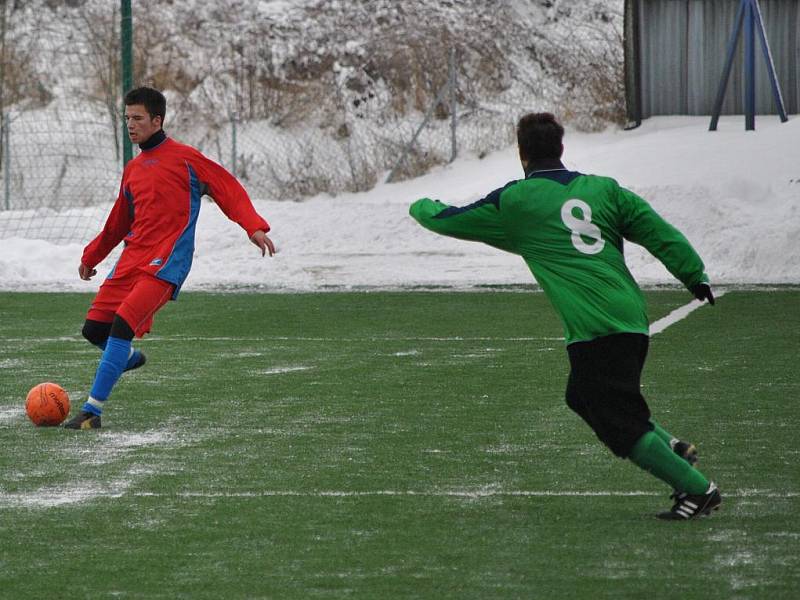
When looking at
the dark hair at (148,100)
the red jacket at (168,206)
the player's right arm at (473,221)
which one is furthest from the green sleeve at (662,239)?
the dark hair at (148,100)

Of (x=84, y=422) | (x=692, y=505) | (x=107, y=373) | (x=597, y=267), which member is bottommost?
(x=84, y=422)

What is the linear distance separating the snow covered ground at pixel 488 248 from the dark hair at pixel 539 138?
1147 cm

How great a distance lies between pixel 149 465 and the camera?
6879 mm

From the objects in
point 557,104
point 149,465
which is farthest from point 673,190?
point 149,465

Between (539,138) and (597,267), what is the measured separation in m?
0.52

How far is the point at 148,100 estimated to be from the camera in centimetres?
809

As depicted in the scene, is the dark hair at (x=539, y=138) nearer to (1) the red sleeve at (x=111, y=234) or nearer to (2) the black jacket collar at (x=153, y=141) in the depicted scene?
(2) the black jacket collar at (x=153, y=141)

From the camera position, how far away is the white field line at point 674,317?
12.7 meters

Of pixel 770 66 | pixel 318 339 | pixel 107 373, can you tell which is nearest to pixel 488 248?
pixel 770 66

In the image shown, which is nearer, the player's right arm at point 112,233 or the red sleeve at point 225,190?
the red sleeve at point 225,190

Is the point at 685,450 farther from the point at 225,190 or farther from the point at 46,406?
the point at 46,406

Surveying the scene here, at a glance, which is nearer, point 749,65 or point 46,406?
point 46,406

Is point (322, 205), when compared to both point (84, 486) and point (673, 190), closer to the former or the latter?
point (673, 190)

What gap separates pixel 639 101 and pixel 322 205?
585 cm
